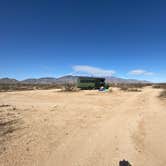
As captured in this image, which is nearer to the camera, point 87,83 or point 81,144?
point 81,144

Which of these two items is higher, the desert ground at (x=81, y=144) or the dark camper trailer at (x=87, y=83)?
the dark camper trailer at (x=87, y=83)

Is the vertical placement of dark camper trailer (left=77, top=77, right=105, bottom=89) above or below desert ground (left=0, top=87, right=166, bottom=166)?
above

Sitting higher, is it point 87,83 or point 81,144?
point 87,83

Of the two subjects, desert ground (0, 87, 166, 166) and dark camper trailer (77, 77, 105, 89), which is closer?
desert ground (0, 87, 166, 166)

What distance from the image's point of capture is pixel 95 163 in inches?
155

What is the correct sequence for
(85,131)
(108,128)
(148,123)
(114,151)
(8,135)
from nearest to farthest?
(114,151), (8,135), (85,131), (108,128), (148,123)

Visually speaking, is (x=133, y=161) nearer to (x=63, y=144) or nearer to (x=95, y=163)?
(x=95, y=163)

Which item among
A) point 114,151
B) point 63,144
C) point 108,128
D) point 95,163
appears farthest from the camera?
point 108,128

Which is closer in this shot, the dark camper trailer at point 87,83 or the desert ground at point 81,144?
the desert ground at point 81,144

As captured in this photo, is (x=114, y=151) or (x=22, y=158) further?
(x=114, y=151)

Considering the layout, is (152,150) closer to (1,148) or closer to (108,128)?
(108,128)

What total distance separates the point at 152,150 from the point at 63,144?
323 cm

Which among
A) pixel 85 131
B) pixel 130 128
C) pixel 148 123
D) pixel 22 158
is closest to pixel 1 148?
pixel 22 158

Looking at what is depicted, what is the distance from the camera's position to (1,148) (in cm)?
464
